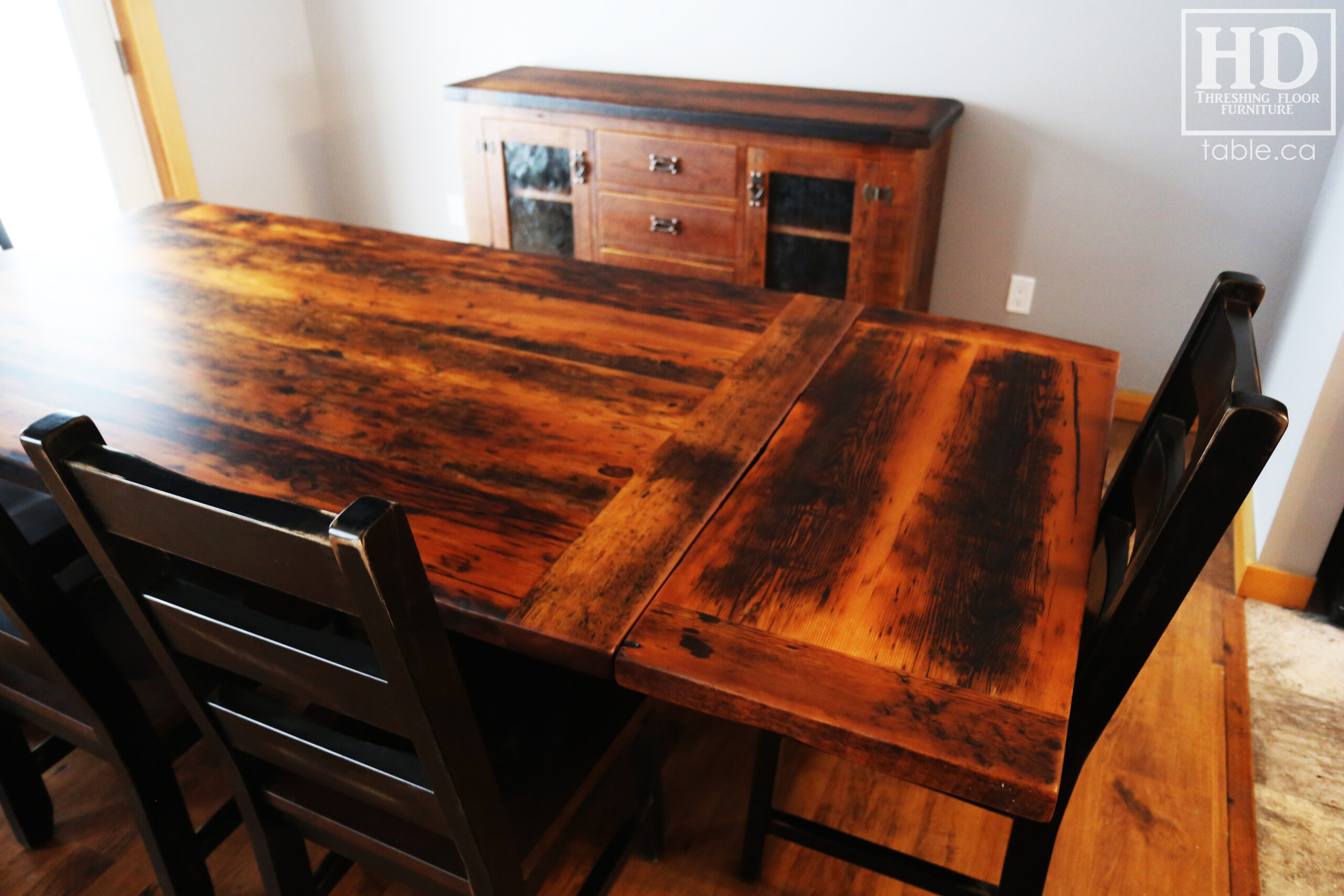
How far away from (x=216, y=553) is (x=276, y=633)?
0.12m

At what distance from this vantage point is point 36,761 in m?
1.44

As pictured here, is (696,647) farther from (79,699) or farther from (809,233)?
(809,233)

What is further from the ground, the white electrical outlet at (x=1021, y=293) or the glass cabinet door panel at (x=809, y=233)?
the glass cabinet door panel at (x=809, y=233)

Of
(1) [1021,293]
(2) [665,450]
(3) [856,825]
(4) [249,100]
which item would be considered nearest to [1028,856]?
(3) [856,825]

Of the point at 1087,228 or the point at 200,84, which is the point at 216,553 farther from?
the point at 200,84

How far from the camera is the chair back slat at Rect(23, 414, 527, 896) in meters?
0.69

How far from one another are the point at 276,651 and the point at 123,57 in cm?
274

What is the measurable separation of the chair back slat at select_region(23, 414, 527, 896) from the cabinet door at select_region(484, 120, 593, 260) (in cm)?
190

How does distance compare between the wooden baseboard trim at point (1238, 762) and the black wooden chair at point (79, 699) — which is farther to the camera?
the wooden baseboard trim at point (1238, 762)

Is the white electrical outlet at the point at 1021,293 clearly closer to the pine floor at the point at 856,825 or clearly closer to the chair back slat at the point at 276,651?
the pine floor at the point at 856,825

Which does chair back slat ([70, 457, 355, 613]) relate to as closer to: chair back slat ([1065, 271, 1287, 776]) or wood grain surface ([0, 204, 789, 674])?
wood grain surface ([0, 204, 789, 674])

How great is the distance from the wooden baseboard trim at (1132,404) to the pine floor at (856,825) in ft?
3.81

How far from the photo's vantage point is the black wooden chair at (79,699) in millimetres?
983
